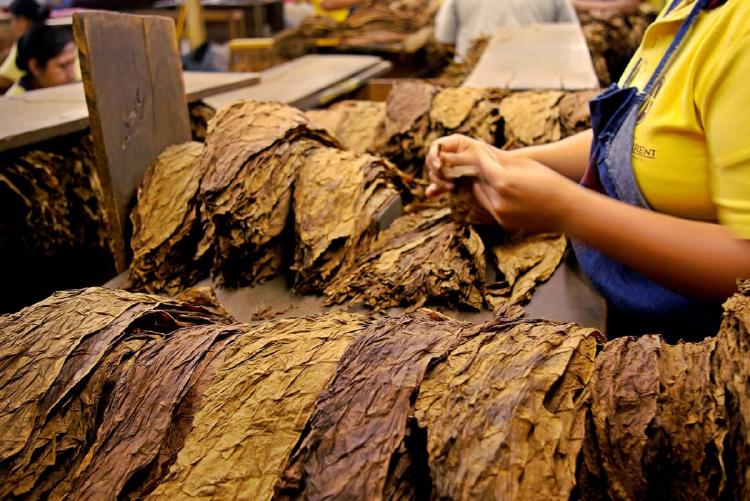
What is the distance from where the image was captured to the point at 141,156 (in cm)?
155

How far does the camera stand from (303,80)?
2.84 metres

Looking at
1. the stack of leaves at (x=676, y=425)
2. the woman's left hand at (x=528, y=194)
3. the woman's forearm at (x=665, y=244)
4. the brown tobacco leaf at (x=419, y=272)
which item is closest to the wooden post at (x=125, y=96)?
the brown tobacco leaf at (x=419, y=272)

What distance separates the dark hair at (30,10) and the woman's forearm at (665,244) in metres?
4.10

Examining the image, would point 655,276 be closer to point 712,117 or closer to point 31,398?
point 712,117

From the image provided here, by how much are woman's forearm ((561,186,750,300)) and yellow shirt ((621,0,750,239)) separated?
4cm

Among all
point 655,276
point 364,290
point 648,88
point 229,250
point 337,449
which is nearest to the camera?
point 337,449

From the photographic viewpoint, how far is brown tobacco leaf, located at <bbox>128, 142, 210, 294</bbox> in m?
1.40

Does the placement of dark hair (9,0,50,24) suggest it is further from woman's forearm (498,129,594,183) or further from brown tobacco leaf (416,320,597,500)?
brown tobacco leaf (416,320,597,500)

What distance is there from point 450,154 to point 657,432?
2.59ft

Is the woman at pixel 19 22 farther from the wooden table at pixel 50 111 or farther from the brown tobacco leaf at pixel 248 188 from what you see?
the brown tobacco leaf at pixel 248 188

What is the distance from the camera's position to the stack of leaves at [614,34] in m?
4.08

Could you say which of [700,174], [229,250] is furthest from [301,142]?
[700,174]

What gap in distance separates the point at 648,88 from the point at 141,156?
120 cm

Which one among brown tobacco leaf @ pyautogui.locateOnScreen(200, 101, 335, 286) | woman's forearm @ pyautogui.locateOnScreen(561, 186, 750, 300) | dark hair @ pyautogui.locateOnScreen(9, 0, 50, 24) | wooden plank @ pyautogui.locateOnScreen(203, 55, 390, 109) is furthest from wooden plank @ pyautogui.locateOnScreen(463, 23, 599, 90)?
dark hair @ pyautogui.locateOnScreen(9, 0, 50, 24)
